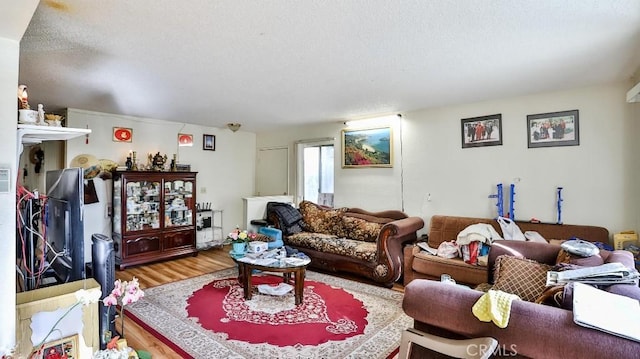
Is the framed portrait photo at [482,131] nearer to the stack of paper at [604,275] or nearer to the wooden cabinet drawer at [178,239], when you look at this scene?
the stack of paper at [604,275]

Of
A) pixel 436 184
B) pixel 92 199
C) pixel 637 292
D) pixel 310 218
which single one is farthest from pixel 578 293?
pixel 92 199

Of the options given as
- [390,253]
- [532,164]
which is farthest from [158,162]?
[532,164]

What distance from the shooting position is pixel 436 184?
4336mm

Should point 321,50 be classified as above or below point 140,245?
above

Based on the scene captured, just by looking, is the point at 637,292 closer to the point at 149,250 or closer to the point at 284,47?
the point at 284,47

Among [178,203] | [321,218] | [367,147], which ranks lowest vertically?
[321,218]

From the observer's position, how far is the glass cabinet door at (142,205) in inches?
185

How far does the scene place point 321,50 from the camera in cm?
240

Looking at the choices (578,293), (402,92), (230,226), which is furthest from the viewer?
(230,226)

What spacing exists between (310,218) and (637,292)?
3.97 metres

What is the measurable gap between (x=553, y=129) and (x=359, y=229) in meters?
2.61

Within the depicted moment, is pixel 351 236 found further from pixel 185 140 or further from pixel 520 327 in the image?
pixel 185 140

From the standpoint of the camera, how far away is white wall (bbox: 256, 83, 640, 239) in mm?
3230

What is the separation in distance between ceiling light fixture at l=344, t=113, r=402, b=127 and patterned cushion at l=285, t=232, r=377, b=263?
1813mm
